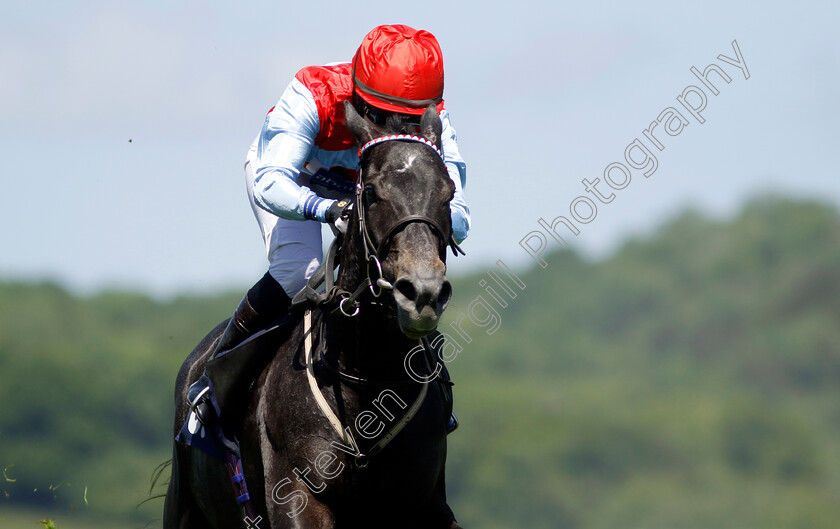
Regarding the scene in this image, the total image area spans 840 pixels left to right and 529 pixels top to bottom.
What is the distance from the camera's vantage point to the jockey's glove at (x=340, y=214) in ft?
17.4

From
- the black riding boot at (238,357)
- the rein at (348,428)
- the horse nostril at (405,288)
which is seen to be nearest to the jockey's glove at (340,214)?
the rein at (348,428)

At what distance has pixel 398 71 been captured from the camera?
→ 5500mm

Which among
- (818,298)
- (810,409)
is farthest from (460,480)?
(818,298)

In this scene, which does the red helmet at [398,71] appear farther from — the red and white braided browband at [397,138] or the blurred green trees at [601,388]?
the blurred green trees at [601,388]

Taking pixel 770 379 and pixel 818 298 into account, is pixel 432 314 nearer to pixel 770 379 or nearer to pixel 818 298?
pixel 770 379

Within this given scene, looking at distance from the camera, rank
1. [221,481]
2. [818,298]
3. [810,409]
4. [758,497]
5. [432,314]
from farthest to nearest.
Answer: [818,298]
[810,409]
[758,497]
[221,481]
[432,314]

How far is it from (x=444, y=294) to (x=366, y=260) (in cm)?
58

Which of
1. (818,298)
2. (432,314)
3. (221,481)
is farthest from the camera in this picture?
(818,298)

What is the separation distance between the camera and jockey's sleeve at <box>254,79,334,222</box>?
A: 5.45 m

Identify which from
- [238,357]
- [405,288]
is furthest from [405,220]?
[238,357]

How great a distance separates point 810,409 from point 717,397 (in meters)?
6.10

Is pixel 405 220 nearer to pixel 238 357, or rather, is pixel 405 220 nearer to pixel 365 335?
pixel 365 335

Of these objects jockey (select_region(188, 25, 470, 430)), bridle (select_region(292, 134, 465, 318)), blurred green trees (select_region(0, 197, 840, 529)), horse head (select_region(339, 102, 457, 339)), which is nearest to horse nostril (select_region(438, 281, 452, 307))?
horse head (select_region(339, 102, 457, 339))

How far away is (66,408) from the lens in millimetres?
56594
